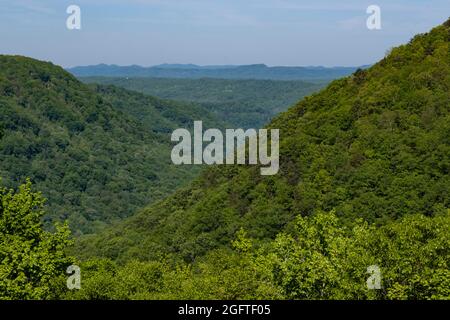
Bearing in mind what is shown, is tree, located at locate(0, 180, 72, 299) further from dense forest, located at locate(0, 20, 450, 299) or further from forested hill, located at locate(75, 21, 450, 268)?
forested hill, located at locate(75, 21, 450, 268)

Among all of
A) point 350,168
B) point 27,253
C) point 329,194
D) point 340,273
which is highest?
point 27,253

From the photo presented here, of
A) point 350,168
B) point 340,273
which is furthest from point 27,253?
point 350,168

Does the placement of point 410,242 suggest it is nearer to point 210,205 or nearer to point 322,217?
point 322,217

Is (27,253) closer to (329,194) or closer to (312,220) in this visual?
(312,220)

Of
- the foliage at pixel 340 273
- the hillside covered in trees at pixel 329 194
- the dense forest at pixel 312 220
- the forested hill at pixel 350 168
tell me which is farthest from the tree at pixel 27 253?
the forested hill at pixel 350 168

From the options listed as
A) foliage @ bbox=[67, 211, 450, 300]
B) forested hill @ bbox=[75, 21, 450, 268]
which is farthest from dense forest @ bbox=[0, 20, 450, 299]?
forested hill @ bbox=[75, 21, 450, 268]
